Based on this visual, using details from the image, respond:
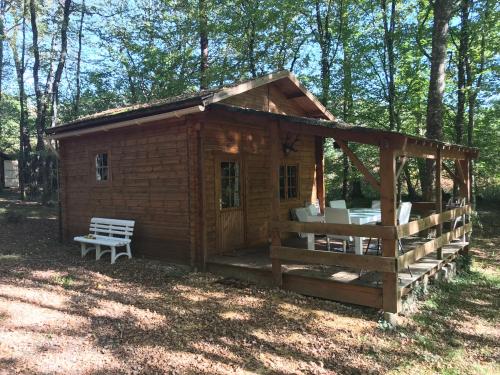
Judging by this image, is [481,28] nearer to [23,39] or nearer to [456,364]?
[456,364]

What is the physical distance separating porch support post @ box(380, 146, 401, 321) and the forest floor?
Answer: 303mm

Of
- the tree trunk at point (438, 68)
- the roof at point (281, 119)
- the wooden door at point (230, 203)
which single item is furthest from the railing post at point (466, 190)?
the wooden door at point (230, 203)

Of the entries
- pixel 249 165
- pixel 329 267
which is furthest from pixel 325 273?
pixel 249 165

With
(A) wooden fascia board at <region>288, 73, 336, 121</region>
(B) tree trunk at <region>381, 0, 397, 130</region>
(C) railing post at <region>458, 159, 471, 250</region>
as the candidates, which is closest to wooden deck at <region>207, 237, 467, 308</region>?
(C) railing post at <region>458, 159, 471, 250</region>

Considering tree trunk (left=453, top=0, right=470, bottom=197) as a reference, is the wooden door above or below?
below

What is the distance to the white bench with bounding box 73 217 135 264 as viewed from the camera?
777cm

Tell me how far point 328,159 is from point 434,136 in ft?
30.5

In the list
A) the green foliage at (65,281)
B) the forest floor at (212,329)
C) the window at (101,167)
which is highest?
the window at (101,167)

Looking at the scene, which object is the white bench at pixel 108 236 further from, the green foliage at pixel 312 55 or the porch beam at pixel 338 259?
the green foliage at pixel 312 55

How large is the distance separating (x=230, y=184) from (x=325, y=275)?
2.94m

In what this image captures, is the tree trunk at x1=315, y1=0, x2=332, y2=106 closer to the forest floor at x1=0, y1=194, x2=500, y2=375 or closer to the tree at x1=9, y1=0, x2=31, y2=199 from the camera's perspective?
the forest floor at x1=0, y1=194, x2=500, y2=375

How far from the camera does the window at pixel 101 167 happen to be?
9.08 m

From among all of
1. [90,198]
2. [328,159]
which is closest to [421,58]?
[328,159]

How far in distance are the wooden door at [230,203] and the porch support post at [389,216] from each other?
3444 millimetres
